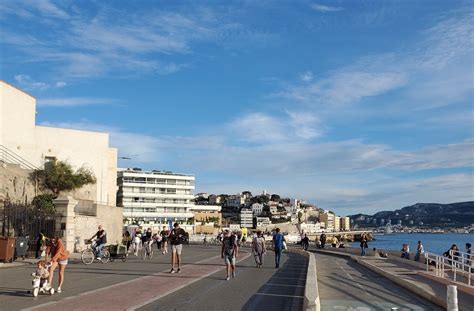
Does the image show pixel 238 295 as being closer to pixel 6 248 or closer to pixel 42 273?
pixel 42 273

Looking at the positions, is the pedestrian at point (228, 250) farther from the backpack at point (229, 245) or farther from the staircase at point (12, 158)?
the staircase at point (12, 158)

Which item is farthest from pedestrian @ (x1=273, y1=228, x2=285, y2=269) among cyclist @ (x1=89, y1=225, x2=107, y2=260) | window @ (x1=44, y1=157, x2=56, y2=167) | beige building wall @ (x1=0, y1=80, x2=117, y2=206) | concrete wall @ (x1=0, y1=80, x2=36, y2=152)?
concrete wall @ (x1=0, y1=80, x2=36, y2=152)

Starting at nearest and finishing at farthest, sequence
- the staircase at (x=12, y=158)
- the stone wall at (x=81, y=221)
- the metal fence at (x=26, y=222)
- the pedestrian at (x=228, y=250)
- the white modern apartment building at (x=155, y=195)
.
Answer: the pedestrian at (x=228, y=250), the metal fence at (x=26, y=222), the stone wall at (x=81, y=221), the staircase at (x=12, y=158), the white modern apartment building at (x=155, y=195)

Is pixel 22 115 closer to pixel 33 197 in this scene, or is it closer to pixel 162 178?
pixel 33 197

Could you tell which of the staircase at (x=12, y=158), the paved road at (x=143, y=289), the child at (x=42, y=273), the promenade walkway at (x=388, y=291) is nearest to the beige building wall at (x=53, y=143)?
the staircase at (x=12, y=158)

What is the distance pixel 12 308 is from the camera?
36.4ft

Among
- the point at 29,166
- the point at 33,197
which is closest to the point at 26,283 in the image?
the point at 33,197

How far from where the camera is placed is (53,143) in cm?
4306

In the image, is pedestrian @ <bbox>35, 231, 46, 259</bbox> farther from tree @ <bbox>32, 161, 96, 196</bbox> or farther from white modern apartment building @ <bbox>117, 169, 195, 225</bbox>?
white modern apartment building @ <bbox>117, 169, 195, 225</bbox>

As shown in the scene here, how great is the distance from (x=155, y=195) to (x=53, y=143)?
301 feet

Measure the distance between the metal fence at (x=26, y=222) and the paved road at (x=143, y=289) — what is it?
4.75m

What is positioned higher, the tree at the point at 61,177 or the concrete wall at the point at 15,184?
the tree at the point at 61,177

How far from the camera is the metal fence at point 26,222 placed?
82.6 feet

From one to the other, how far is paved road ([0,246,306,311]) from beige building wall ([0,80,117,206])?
20734 mm
